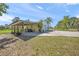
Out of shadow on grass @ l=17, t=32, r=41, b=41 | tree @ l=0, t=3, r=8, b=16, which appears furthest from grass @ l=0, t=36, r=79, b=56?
tree @ l=0, t=3, r=8, b=16

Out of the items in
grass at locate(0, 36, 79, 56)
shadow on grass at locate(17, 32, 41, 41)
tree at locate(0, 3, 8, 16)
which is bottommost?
grass at locate(0, 36, 79, 56)

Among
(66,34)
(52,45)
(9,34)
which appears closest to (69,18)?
(66,34)

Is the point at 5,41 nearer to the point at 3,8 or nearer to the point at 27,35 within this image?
the point at 27,35

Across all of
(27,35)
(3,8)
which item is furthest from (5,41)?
(3,8)

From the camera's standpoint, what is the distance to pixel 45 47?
9.63ft

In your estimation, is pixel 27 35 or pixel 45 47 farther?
pixel 27 35

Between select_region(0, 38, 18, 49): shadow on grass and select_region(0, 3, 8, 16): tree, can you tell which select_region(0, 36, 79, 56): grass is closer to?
Answer: select_region(0, 38, 18, 49): shadow on grass

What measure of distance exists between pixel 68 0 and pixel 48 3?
0.82 feet

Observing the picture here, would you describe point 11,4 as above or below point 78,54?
above

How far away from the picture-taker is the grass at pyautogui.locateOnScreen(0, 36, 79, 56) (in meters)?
2.90

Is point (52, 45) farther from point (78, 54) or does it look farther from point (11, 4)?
point (11, 4)

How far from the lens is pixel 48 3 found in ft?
9.60

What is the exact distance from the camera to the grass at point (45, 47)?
2.90 metres

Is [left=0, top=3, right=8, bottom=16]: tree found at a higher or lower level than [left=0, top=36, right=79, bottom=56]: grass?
higher
